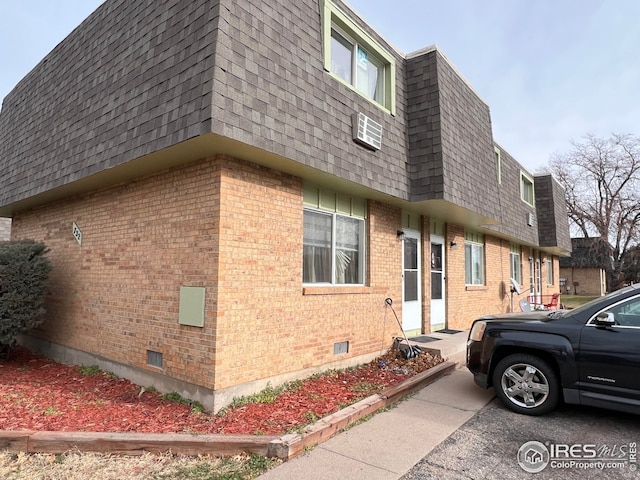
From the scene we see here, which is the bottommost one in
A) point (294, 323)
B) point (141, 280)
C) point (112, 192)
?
point (294, 323)

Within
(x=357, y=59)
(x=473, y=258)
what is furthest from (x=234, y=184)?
(x=473, y=258)

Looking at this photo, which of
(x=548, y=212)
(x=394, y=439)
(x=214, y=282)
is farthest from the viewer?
(x=548, y=212)

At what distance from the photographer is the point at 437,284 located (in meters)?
10.2

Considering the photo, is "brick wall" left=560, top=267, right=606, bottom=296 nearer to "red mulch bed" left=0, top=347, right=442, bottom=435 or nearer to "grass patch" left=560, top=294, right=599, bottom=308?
"grass patch" left=560, top=294, right=599, bottom=308

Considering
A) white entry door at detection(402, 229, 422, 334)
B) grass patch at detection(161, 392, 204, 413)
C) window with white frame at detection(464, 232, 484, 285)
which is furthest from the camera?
window with white frame at detection(464, 232, 484, 285)

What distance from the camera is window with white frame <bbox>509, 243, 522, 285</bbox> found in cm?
1588

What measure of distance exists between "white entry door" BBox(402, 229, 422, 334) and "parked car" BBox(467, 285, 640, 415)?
10.9 feet

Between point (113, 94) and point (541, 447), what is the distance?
728 cm

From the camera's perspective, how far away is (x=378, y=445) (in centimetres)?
409

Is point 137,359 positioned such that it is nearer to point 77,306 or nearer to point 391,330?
point 77,306

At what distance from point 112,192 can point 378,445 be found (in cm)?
586

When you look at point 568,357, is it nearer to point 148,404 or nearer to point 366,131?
point 366,131

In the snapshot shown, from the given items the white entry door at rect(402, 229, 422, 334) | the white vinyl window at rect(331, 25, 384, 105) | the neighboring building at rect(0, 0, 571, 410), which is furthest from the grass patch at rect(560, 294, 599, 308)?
the white vinyl window at rect(331, 25, 384, 105)

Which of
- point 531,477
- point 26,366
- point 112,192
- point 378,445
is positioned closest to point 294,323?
point 378,445
